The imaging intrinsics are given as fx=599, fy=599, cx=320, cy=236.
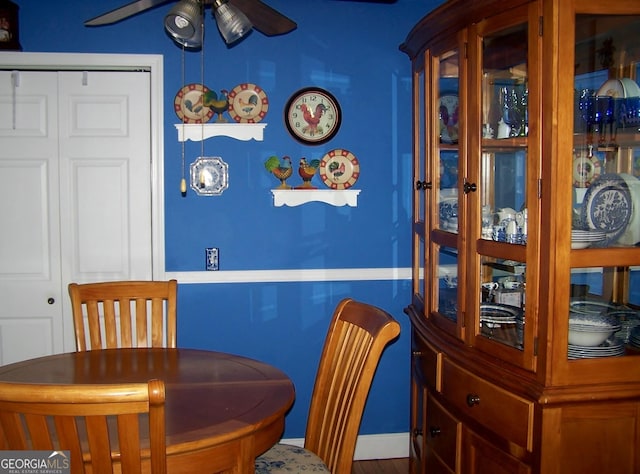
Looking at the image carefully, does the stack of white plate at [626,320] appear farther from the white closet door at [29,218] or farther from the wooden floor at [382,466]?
the white closet door at [29,218]

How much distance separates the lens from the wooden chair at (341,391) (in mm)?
1830

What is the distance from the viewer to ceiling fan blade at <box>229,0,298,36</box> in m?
2.00

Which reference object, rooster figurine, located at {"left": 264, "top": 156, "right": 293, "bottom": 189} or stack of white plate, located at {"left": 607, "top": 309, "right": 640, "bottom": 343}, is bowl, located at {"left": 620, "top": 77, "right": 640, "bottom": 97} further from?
rooster figurine, located at {"left": 264, "top": 156, "right": 293, "bottom": 189}

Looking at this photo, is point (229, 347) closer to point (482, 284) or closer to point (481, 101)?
point (482, 284)

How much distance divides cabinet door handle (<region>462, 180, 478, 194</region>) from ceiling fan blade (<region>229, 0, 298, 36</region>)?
84 cm

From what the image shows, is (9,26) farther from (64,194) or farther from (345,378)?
(345,378)

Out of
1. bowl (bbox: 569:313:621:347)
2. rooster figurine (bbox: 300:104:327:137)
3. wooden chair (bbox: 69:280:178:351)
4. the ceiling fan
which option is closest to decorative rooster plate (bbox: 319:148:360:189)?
rooster figurine (bbox: 300:104:327:137)

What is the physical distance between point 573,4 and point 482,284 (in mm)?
976

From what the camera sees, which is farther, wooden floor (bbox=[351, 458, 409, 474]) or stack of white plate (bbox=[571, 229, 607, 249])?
wooden floor (bbox=[351, 458, 409, 474])

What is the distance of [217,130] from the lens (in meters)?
3.13

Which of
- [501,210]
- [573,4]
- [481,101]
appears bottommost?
[501,210]

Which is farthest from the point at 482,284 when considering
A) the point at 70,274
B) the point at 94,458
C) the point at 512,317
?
the point at 70,274

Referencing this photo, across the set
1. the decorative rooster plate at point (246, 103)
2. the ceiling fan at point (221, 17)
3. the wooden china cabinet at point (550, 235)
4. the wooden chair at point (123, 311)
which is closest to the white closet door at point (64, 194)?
the decorative rooster plate at point (246, 103)

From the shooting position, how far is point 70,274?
3.21 m
